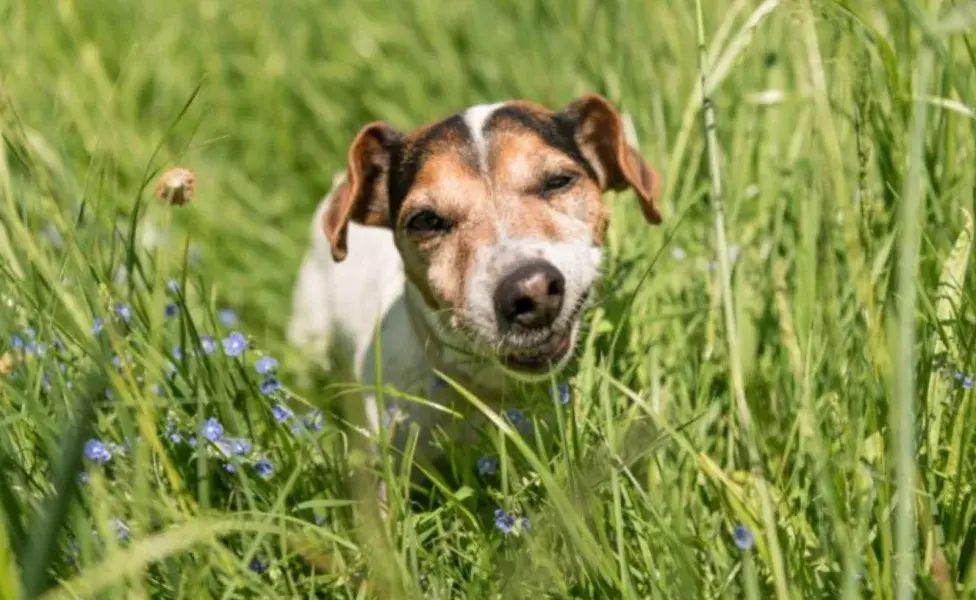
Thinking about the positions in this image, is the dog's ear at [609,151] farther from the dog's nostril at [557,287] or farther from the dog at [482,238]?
the dog's nostril at [557,287]

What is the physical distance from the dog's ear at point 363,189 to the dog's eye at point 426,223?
0.63 feet

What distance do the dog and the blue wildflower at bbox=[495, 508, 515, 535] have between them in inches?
18.8

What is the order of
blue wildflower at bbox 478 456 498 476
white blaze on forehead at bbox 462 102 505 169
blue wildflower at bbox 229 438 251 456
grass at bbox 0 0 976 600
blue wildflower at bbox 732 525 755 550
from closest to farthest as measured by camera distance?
blue wildflower at bbox 732 525 755 550, grass at bbox 0 0 976 600, blue wildflower at bbox 229 438 251 456, blue wildflower at bbox 478 456 498 476, white blaze on forehead at bbox 462 102 505 169

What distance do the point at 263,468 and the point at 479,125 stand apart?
3.99 ft

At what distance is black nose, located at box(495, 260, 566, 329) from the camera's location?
299 cm

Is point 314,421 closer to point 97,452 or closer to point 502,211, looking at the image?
point 97,452

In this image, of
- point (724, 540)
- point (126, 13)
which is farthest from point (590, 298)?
point (126, 13)

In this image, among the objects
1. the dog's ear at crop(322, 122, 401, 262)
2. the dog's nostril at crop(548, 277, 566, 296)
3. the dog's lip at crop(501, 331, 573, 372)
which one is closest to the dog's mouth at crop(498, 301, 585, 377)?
the dog's lip at crop(501, 331, 573, 372)

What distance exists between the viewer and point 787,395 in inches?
126

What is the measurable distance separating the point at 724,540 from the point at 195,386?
4.17 feet

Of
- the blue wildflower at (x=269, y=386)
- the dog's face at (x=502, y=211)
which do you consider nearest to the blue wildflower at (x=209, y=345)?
the blue wildflower at (x=269, y=386)

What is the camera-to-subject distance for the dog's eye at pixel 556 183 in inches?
134

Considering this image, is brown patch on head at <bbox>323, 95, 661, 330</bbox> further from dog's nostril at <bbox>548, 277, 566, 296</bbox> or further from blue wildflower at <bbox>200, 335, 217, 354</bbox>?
blue wildflower at <bbox>200, 335, 217, 354</bbox>

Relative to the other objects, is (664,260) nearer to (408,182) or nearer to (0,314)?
(408,182)
